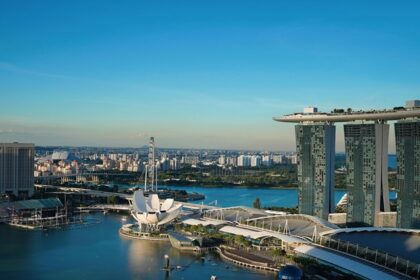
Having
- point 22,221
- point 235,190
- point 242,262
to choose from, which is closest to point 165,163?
point 235,190

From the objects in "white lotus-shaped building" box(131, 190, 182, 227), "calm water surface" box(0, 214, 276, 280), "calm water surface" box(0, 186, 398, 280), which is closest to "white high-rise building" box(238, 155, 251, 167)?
"calm water surface" box(0, 186, 398, 280)

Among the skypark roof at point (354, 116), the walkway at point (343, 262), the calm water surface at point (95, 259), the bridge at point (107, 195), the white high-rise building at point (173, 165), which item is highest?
the skypark roof at point (354, 116)

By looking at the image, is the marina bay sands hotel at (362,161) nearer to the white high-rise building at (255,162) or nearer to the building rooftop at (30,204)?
the building rooftop at (30,204)

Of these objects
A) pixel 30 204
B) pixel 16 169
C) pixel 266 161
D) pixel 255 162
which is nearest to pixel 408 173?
pixel 30 204

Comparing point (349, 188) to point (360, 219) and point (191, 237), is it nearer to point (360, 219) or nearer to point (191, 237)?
point (360, 219)

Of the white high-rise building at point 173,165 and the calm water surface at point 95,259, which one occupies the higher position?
the white high-rise building at point 173,165

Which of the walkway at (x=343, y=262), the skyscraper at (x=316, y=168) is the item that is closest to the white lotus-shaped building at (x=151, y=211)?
the skyscraper at (x=316, y=168)

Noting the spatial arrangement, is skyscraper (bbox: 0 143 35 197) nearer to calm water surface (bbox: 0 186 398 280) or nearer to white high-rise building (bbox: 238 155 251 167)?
calm water surface (bbox: 0 186 398 280)
